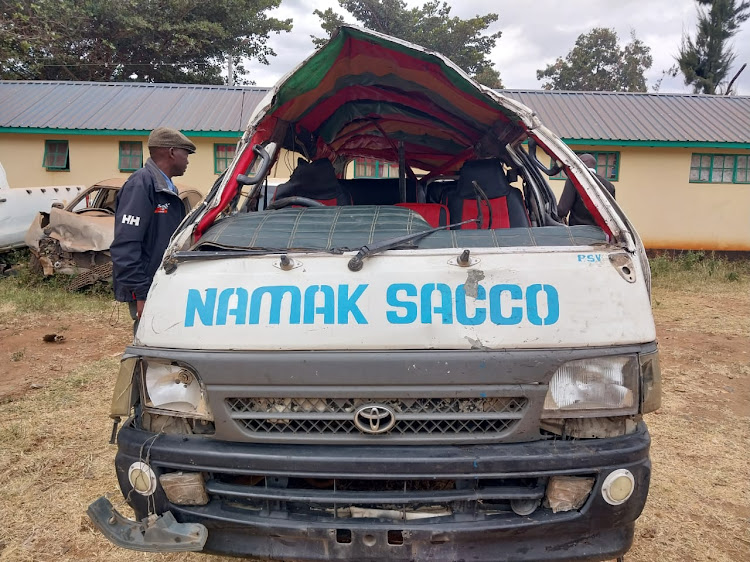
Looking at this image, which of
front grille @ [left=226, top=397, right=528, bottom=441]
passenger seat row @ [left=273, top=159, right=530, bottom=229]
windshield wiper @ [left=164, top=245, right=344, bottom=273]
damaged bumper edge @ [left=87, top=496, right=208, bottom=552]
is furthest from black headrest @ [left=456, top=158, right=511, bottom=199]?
damaged bumper edge @ [left=87, top=496, right=208, bottom=552]

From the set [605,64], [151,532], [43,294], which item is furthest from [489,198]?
[605,64]

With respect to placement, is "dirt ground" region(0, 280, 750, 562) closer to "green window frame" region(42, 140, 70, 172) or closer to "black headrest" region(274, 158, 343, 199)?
"black headrest" region(274, 158, 343, 199)

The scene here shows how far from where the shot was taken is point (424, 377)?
1.94 meters

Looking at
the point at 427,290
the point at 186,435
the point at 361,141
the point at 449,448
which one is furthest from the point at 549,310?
the point at 361,141

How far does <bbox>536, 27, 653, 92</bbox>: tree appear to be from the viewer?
35844mm

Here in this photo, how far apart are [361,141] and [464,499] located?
153 inches

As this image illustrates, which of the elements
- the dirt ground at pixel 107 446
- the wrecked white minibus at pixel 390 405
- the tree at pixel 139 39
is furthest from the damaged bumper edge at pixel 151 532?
the tree at pixel 139 39

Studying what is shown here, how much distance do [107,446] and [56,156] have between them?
12839mm

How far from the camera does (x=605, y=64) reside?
36.3m

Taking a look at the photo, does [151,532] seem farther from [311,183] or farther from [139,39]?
[139,39]

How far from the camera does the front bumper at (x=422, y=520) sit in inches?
74.1

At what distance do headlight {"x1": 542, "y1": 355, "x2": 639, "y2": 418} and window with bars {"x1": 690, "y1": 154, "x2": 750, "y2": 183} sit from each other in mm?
13399

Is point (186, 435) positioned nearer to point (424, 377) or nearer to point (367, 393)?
point (367, 393)

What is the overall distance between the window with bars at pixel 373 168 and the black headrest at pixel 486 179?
5.67ft
